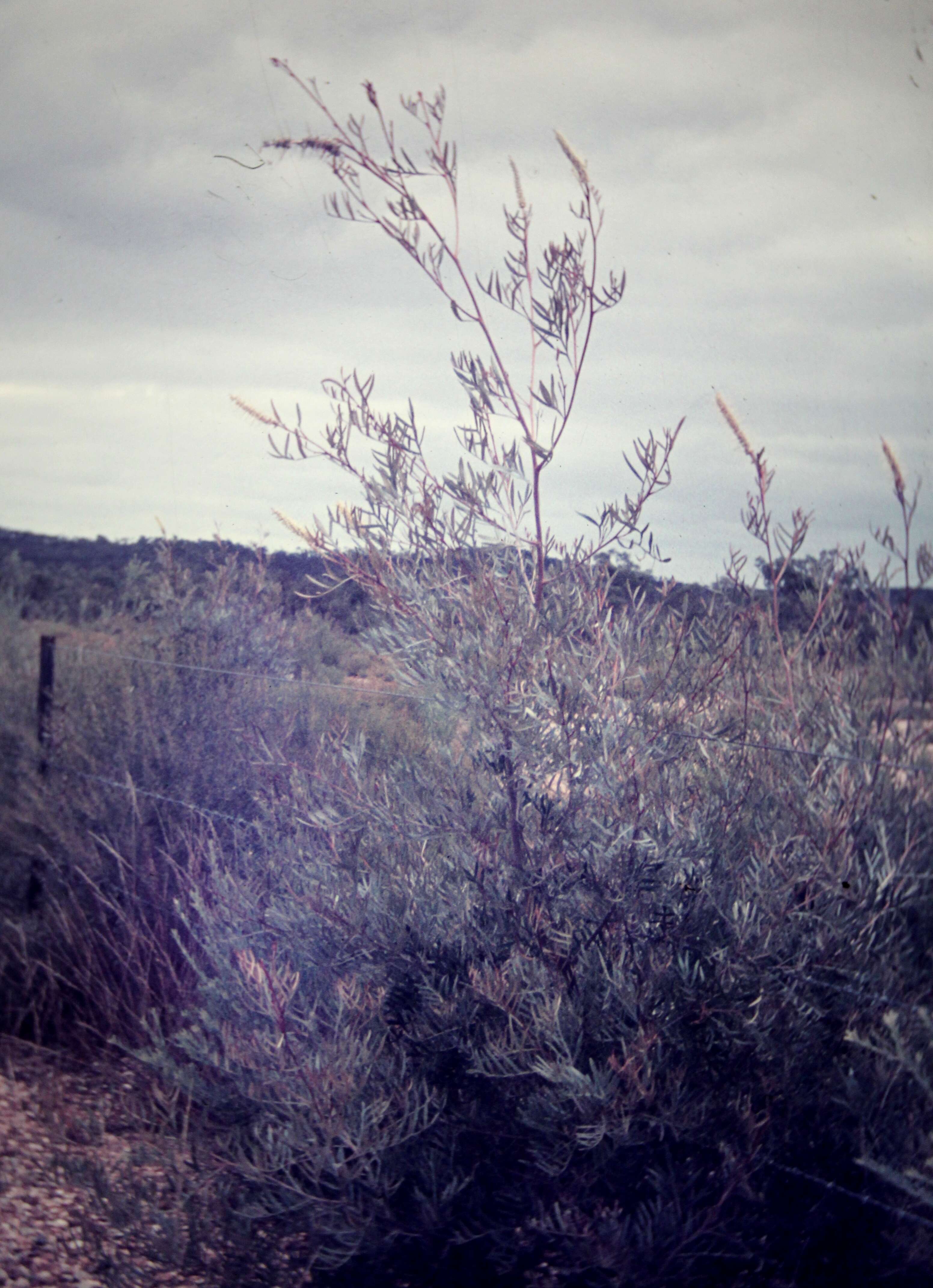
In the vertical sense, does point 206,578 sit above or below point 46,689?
above

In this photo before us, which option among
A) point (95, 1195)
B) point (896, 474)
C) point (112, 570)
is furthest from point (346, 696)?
point (112, 570)

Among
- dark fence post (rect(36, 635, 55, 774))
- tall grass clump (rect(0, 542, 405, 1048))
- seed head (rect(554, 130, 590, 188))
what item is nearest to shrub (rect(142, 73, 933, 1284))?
seed head (rect(554, 130, 590, 188))

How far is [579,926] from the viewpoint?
2.64 m

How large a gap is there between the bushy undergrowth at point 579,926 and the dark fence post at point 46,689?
274 centimetres

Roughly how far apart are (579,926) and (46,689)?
13.1 ft

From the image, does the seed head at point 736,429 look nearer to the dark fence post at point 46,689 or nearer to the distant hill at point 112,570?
the distant hill at point 112,570

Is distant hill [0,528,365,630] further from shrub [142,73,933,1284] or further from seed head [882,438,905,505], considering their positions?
seed head [882,438,905,505]

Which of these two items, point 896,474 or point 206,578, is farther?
point 206,578

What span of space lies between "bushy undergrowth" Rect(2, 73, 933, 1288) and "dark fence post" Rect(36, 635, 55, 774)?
2.74 meters

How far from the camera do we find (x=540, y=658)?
8.73 feet

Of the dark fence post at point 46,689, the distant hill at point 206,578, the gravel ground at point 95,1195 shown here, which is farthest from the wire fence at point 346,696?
the gravel ground at point 95,1195

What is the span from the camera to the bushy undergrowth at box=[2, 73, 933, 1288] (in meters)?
2.33

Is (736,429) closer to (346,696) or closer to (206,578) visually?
(346,696)

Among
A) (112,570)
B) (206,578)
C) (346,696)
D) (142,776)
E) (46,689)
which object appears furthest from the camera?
(112,570)
